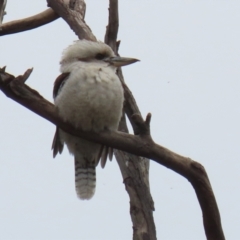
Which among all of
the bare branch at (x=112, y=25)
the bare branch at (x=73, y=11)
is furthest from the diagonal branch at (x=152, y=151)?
the bare branch at (x=73, y=11)

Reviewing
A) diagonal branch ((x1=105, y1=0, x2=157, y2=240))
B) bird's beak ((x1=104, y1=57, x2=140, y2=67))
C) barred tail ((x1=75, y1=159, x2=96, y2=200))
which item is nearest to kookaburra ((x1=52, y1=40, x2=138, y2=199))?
bird's beak ((x1=104, y1=57, x2=140, y2=67))

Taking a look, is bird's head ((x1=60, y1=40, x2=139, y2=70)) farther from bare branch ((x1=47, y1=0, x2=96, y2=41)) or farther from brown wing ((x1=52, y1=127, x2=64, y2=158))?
bare branch ((x1=47, y1=0, x2=96, y2=41))

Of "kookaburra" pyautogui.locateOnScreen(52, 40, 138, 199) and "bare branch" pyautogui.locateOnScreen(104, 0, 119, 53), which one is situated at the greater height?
"bare branch" pyautogui.locateOnScreen(104, 0, 119, 53)

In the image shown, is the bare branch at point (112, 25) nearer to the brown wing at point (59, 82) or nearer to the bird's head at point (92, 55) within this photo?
the bird's head at point (92, 55)

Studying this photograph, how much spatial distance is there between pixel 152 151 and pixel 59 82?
73cm

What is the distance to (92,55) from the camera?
388cm

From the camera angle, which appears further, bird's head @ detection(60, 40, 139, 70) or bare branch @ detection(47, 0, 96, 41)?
bare branch @ detection(47, 0, 96, 41)

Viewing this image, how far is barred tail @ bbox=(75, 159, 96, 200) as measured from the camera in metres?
4.15

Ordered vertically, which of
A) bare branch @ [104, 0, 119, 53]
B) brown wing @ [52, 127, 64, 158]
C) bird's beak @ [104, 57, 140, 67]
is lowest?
brown wing @ [52, 127, 64, 158]

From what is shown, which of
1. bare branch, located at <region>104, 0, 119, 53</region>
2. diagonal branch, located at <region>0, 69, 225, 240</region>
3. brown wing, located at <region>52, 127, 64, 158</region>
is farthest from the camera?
bare branch, located at <region>104, 0, 119, 53</region>

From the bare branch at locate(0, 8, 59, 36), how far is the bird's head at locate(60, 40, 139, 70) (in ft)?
3.76

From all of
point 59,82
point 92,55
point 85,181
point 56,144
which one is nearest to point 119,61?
point 92,55

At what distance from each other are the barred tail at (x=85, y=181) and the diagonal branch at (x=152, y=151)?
86cm

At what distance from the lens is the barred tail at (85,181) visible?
4152 mm
